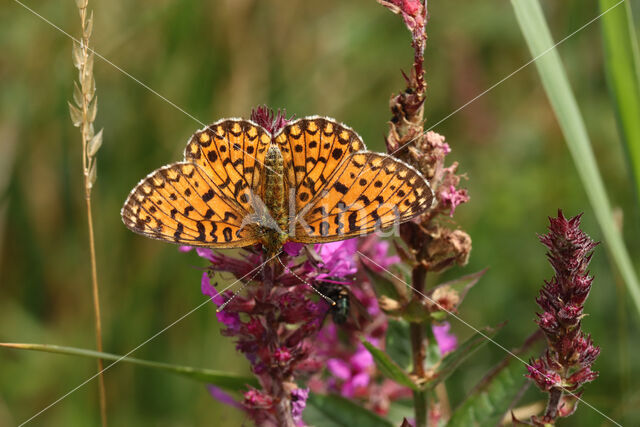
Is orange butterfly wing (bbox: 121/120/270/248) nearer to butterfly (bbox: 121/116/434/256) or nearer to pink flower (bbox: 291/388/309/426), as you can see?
butterfly (bbox: 121/116/434/256)

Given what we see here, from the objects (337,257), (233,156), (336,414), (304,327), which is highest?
(233,156)

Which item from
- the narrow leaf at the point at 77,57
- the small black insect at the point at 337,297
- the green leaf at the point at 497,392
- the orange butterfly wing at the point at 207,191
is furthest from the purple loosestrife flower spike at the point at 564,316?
the narrow leaf at the point at 77,57

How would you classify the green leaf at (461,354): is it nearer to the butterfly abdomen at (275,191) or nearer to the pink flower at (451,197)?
the pink flower at (451,197)

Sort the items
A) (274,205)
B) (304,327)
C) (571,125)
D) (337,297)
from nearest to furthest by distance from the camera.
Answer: (571,125), (304,327), (337,297), (274,205)

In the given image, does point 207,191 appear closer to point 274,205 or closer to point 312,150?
point 274,205

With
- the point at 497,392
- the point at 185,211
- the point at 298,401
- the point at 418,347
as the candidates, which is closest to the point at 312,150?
the point at 185,211

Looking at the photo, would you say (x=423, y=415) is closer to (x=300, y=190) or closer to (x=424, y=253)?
(x=424, y=253)
